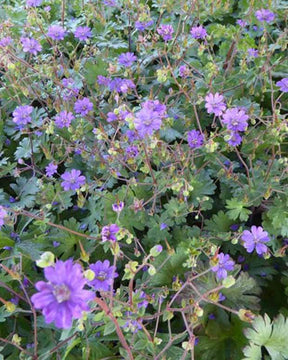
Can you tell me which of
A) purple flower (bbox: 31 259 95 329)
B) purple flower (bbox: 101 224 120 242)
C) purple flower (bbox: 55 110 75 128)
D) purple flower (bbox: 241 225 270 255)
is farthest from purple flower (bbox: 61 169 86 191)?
purple flower (bbox: 31 259 95 329)

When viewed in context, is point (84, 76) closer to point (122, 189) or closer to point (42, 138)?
point (42, 138)

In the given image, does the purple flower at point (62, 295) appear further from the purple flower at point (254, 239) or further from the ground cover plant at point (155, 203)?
the purple flower at point (254, 239)

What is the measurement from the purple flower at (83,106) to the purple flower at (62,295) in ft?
2.84

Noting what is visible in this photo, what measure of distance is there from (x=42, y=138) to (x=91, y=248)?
46 cm

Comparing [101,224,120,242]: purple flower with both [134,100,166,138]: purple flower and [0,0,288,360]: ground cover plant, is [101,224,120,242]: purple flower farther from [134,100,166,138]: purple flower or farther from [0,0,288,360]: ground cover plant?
[134,100,166,138]: purple flower

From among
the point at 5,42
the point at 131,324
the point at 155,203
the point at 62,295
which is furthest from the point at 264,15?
the point at 62,295

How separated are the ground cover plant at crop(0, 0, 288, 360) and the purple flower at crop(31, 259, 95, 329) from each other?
0.80ft

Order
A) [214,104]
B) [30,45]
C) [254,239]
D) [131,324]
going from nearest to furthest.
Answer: [131,324] → [254,239] → [214,104] → [30,45]

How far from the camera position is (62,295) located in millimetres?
514

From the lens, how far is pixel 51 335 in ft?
3.50

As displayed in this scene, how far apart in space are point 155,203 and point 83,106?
1.23 ft

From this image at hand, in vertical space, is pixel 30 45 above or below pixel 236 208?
above

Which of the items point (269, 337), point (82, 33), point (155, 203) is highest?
point (82, 33)

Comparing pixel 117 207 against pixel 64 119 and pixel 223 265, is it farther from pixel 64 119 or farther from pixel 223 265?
pixel 64 119
